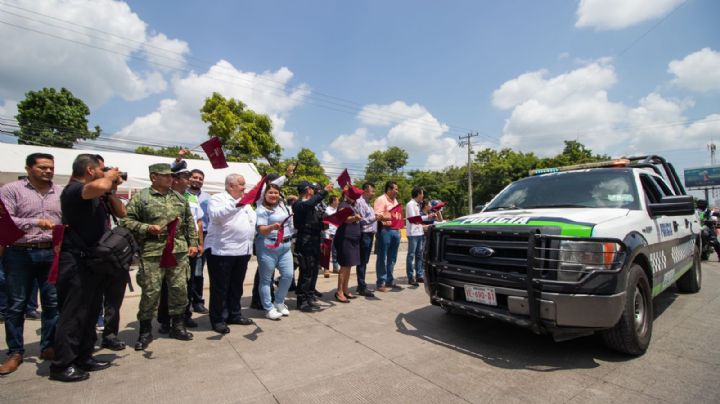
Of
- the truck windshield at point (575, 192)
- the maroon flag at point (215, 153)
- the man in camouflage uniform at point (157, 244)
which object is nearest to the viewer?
the man in camouflage uniform at point (157, 244)

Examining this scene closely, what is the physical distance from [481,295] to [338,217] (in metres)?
2.38

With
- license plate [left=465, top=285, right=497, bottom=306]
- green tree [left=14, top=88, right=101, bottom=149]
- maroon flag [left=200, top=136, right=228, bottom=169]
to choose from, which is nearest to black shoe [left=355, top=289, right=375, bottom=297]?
license plate [left=465, top=285, right=497, bottom=306]

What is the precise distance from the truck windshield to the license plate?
4.60 feet

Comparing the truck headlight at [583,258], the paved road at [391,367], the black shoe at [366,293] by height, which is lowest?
the paved road at [391,367]

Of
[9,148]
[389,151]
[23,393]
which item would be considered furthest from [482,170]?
[23,393]

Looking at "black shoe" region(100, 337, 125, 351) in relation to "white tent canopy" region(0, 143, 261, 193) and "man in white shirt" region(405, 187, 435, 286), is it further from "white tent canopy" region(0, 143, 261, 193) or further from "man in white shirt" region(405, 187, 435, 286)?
"white tent canopy" region(0, 143, 261, 193)

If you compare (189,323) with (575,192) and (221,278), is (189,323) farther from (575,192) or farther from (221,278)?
(575,192)

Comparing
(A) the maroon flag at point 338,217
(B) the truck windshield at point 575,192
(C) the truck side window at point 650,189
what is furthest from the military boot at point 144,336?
(C) the truck side window at point 650,189

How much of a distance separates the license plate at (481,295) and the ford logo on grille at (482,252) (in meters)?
0.30

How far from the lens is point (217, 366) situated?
125 inches

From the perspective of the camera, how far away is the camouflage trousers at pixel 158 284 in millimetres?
3484

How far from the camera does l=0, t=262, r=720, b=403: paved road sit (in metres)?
2.64

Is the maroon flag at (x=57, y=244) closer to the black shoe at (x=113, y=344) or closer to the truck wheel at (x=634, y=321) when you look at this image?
the black shoe at (x=113, y=344)

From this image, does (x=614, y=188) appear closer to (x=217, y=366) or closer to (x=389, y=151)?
(x=217, y=366)
